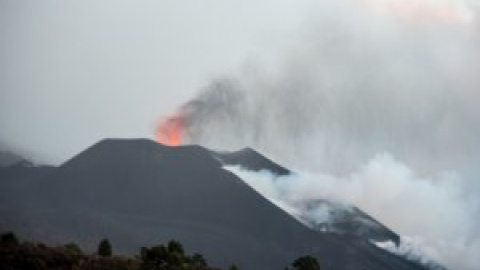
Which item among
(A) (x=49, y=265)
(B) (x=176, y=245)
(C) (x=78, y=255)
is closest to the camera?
(A) (x=49, y=265)

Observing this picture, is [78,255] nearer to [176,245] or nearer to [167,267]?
[167,267]

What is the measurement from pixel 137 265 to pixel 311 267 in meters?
28.1

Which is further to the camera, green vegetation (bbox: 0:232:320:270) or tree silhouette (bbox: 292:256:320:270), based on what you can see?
tree silhouette (bbox: 292:256:320:270)

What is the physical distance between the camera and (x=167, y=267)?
3253 inches

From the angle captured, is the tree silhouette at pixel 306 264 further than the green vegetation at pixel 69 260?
Yes

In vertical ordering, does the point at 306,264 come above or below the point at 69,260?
above

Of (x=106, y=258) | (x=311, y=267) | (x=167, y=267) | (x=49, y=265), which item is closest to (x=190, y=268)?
(x=167, y=267)

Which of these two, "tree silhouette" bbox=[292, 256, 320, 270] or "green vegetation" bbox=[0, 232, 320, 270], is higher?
"tree silhouette" bbox=[292, 256, 320, 270]

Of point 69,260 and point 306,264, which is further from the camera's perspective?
point 306,264

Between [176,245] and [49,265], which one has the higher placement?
[176,245]

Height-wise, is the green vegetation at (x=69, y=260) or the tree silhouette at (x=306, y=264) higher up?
the tree silhouette at (x=306, y=264)

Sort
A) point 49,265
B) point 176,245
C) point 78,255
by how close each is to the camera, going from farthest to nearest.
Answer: point 176,245 → point 78,255 → point 49,265

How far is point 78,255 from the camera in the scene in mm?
80875

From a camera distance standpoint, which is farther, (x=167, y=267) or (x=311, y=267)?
(x=311, y=267)
